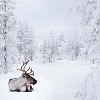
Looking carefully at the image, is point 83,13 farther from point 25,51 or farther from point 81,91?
point 25,51

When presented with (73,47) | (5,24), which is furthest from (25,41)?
(5,24)

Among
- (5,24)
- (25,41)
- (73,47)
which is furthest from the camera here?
(73,47)

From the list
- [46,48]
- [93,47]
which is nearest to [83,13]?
[93,47]

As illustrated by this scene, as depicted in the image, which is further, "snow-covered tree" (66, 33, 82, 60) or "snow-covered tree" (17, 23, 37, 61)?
"snow-covered tree" (66, 33, 82, 60)

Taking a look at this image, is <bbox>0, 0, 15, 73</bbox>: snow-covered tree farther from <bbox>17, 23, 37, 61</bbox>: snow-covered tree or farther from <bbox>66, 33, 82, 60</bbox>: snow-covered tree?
<bbox>66, 33, 82, 60</bbox>: snow-covered tree

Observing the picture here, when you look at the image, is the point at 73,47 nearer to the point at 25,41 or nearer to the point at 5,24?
the point at 25,41

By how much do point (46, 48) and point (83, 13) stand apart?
72966 millimetres

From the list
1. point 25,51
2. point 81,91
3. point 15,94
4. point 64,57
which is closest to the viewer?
point 81,91

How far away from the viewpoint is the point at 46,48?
78750 millimetres

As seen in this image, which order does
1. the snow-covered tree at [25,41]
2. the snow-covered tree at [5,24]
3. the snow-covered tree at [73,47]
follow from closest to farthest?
the snow-covered tree at [5,24], the snow-covered tree at [25,41], the snow-covered tree at [73,47]

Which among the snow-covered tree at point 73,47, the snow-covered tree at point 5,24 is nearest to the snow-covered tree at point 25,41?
the snow-covered tree at point 73,47

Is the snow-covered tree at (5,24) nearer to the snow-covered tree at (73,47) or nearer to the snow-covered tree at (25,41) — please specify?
the snow-covered tree at (25,41)

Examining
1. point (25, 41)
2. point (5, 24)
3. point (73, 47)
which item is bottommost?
point (73, 47)

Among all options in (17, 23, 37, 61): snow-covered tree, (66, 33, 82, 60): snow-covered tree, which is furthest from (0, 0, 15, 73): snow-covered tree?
(66, 33, 82, 60): snow-covered tree
